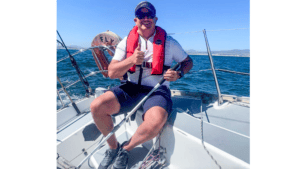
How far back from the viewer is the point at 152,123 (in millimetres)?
1086

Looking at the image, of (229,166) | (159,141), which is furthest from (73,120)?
(229,166)

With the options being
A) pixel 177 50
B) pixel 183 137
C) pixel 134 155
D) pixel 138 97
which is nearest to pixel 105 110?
pixel 138 97

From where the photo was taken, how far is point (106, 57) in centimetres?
258

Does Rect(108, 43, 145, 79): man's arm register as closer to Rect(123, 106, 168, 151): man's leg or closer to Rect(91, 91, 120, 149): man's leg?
Rect(91, 91, 120, 149): man's leg

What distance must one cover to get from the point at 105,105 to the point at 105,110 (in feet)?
0.14

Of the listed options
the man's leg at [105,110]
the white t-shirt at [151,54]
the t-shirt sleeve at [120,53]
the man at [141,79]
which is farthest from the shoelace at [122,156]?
the t-shirt sleeve at [120,53]

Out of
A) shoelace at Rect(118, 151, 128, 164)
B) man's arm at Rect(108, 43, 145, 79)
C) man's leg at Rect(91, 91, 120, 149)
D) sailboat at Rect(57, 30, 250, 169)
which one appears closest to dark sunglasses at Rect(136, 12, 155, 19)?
man's arm at Rect(108, 43, 145, 79)

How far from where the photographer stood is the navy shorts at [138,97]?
3.98ft

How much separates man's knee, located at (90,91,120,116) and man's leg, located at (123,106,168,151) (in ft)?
0.96

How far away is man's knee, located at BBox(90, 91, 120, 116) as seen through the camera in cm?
121

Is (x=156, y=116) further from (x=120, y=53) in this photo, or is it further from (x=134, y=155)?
(x=120, y=53)
